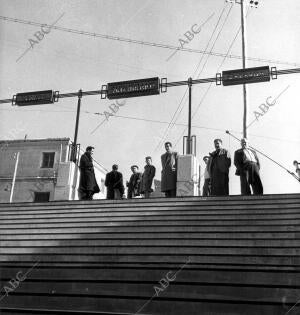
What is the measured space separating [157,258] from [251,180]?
4.21 metres

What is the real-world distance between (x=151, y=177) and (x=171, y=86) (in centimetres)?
306

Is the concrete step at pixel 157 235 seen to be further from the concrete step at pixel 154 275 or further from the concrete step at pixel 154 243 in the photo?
the concrete step at pixel 154 275

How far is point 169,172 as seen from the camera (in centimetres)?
Answer: 1095

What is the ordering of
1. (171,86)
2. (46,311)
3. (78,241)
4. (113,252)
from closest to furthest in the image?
1. (46,311)
2. (113,252)
3. (78,241)
4. (171,86)

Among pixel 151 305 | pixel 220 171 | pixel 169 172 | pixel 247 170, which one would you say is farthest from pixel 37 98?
pixel 151 305

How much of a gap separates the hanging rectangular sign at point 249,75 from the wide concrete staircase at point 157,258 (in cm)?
452

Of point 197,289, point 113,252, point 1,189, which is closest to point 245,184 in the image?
point 113,252

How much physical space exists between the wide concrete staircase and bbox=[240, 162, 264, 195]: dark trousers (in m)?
1.24

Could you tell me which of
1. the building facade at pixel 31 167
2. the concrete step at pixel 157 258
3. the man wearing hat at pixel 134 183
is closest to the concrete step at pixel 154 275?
the concrete step at pixel 157 258

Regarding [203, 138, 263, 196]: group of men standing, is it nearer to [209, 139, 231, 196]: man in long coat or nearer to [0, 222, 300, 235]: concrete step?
[209, 139, 231, 196]: man in long coat

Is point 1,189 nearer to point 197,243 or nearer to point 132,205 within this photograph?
point 132,205

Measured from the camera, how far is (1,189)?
3616 centimetres

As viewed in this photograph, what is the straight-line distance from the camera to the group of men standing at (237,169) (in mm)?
10039

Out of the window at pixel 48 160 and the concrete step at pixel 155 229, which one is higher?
the window at pixel 48 160
